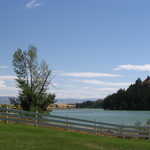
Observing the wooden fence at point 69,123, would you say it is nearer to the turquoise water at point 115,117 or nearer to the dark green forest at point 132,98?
the turquoise water at point 115,117

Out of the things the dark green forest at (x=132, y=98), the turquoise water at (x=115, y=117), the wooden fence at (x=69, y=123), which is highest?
the dark green forest at (x=132, y=98)

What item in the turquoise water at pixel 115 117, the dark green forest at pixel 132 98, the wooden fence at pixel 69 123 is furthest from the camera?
the dark green forest at pixel 132 98

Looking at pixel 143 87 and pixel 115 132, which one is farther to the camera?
pixel 143 87

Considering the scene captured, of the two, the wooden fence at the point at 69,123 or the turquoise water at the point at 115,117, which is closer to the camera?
the wooden fence at the point at 69,123

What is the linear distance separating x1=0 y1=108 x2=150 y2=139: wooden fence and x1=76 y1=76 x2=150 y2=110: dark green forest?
5269 inches

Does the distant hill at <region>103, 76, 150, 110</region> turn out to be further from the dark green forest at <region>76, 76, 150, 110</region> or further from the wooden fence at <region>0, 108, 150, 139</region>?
the wooden fence at <region>0, 108, 150, 139</region>

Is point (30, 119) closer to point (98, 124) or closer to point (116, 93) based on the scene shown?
point (98, 124)

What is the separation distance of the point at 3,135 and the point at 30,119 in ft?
23.7

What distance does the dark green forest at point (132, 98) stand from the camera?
508 feet

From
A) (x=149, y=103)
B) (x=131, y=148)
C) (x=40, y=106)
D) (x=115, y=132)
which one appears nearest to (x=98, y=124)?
(x=115, y=132)

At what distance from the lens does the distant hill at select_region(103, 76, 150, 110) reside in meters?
155

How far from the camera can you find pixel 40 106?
36.2 meters

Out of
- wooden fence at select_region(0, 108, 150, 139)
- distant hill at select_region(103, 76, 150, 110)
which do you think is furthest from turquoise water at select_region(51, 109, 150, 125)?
distant hill at select_region(103, 76, 150, 110)

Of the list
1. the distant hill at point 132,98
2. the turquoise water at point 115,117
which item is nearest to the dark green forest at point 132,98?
the distant hill at point 132,98
